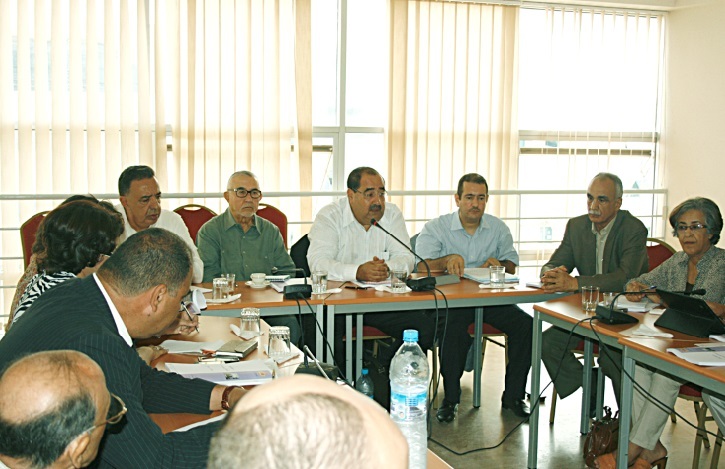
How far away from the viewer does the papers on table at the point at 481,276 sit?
381 cm

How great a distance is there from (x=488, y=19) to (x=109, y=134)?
3.22 m

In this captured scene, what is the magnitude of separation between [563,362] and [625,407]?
97 centimetres

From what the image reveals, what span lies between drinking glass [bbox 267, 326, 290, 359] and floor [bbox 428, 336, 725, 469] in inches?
47.3

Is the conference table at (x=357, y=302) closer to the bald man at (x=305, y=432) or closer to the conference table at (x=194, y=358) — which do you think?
the conference table at (x=194, y=358)

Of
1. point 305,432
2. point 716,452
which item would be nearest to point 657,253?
point 716,452

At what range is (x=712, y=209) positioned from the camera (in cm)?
322

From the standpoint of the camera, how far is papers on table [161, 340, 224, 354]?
247cm

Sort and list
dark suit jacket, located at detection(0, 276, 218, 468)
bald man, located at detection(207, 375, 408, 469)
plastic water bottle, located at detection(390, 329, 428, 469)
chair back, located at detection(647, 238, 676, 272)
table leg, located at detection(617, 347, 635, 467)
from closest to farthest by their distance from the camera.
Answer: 1. bald man, located at detection(207, 375, 408, 469)
2. dark suit jacket, located at detection(0, 276, 218, 468)
3. plastic water bottle, located at detection(390, 329, 428, 469)
4. table leg, located at detection(617, 347, 635, 467)
5. chair back, located at detection(647, 238, 676, 272)

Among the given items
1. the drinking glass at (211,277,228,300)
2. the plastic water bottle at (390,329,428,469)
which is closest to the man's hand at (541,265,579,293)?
the drinking glass at (211,277,228,300)

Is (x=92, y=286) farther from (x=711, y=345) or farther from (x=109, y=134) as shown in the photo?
(x=109, y=134)

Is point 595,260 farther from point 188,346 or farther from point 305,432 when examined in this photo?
point 305,432

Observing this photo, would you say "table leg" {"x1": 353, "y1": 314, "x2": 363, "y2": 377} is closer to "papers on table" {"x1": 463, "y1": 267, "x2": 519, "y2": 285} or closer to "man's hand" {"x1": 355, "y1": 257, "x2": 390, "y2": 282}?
"man's hand" {"x1": 355, "y1": 257, "x2": 390, "y2": 282}

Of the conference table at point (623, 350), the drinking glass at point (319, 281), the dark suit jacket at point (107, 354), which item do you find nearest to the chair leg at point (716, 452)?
the conference table at point (623, 350)

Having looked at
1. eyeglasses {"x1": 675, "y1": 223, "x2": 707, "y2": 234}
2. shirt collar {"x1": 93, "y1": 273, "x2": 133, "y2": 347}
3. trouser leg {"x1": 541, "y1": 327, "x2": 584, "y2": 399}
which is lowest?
trouser leg {"x1": 541, "y1": 327, "x2": 584, "y2": 399}
